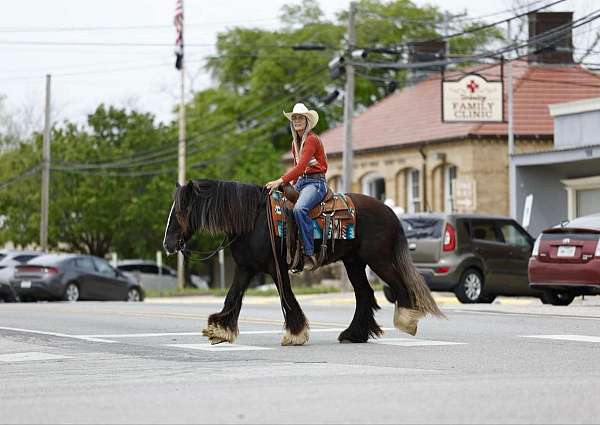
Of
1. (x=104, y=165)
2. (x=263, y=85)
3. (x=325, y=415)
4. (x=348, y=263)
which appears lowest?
(x=325, y=415)

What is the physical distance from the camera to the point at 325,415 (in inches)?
321

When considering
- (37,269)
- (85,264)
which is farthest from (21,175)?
(37,269)

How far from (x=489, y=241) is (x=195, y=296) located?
21.1 meters

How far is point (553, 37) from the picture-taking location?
45.2 meters

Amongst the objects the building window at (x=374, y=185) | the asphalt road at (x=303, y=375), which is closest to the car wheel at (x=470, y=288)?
the asphalt road at (x=303, y=375)

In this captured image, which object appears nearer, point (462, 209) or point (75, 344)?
point (75, 344)

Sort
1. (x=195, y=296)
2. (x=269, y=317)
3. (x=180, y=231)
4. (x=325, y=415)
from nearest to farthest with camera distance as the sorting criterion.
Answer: (x=325, y=415) < (x=180, y=231) < (x=269, y=317) < (x=195, y=296)

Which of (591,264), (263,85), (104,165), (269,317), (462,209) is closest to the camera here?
(269,317)

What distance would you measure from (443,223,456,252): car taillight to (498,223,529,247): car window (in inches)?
66.1

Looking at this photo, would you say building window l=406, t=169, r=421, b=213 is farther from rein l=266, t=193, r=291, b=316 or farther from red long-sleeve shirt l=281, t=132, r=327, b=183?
rein l=266, t=193, r=291, b=316

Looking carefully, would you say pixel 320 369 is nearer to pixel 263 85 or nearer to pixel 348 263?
pixel 348 263

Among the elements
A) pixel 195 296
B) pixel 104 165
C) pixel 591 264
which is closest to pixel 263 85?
pixel 104 165

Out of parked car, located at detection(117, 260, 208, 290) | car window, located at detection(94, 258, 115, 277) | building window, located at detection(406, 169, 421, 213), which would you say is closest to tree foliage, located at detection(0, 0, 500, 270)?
parked car, located at detection(117, 260, 208, 290)

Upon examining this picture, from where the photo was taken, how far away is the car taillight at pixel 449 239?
1024 inches
